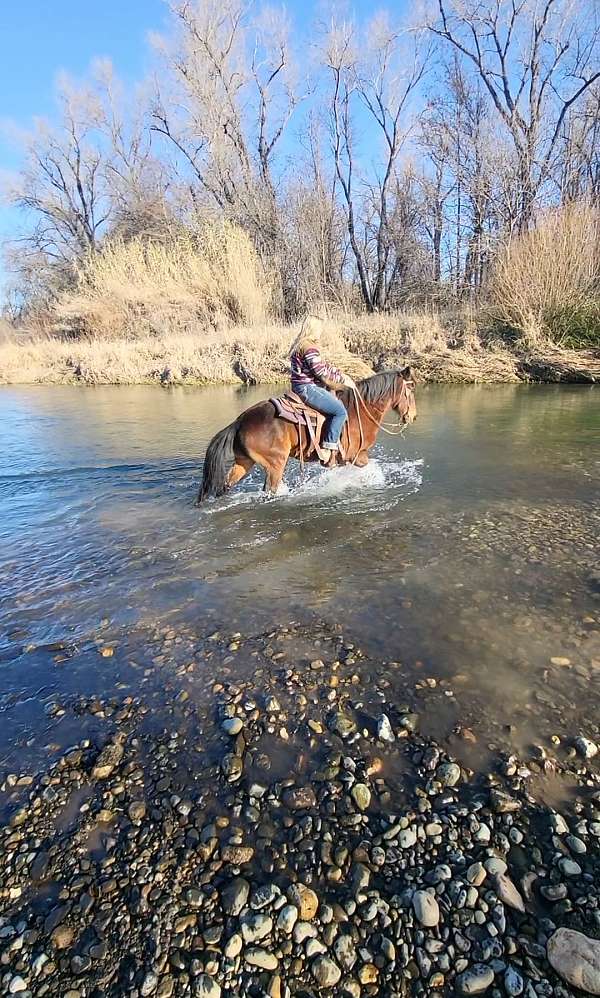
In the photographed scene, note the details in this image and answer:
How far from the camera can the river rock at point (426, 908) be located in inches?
78.2

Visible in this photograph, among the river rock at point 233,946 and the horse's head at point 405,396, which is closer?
the river rock at point 233,946

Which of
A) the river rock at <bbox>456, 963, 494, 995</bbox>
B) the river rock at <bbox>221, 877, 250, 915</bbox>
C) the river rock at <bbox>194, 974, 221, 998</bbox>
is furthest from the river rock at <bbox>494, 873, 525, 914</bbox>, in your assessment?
the river rock at <bbox>194, 974, 221, 998</bbox>

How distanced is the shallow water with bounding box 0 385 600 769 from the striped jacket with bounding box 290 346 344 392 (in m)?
1.77

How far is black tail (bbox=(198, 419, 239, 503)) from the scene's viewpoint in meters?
6.97

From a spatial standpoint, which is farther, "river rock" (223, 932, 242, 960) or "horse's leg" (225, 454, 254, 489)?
"horse's leg" (225, 454, 254, 489)

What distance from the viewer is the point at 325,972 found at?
185 centimetres

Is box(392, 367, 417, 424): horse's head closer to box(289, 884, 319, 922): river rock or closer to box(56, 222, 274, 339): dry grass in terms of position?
box(289, 884, 319, 922): river rock

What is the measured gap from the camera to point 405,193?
33.5 metres

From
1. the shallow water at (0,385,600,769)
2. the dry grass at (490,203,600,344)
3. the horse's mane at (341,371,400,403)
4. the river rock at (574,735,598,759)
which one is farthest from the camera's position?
the dry grass at (490,203,600,344)

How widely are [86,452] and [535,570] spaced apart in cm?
978

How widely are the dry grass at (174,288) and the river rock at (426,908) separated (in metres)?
28.8

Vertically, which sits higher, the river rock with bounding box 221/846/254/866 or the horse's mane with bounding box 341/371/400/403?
the horse's mane with bounding box 341/371/400/403

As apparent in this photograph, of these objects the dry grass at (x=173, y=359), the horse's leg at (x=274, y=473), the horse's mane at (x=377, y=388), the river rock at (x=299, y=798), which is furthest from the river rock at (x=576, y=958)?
the dry grass at (x=173, y=359)

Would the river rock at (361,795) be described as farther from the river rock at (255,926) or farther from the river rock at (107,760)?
the river rock at (107,760)
